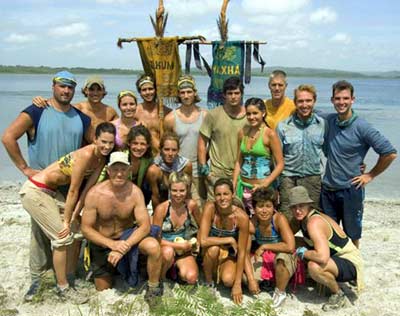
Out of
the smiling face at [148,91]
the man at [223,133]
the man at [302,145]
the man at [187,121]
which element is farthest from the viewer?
the smiling face at [148,91]

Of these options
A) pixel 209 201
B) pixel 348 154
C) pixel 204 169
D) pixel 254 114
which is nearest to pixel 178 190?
pixel 209 201

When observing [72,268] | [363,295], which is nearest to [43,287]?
[72,268]

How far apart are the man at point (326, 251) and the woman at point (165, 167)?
1.27m

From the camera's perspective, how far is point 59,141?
5.09 m

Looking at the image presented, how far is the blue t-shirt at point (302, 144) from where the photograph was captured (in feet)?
17.1

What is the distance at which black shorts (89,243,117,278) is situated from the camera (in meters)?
5.06

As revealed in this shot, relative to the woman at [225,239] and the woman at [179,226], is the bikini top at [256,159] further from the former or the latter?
the woman at [179,226]

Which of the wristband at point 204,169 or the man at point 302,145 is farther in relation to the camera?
the wristband at point 204,169

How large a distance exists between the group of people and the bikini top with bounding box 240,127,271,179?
1cm

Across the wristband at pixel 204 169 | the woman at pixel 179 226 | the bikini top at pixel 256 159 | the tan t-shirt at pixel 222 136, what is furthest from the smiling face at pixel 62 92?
the bikini top at pixel 256 159

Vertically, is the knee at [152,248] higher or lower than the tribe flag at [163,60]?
lower

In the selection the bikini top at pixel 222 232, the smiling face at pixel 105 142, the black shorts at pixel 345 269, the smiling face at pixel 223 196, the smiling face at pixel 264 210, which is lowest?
the black shorts at pixel 345 269

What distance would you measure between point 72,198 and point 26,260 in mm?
2004

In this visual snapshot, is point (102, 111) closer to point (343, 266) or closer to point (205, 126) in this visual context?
point (205, 126)
